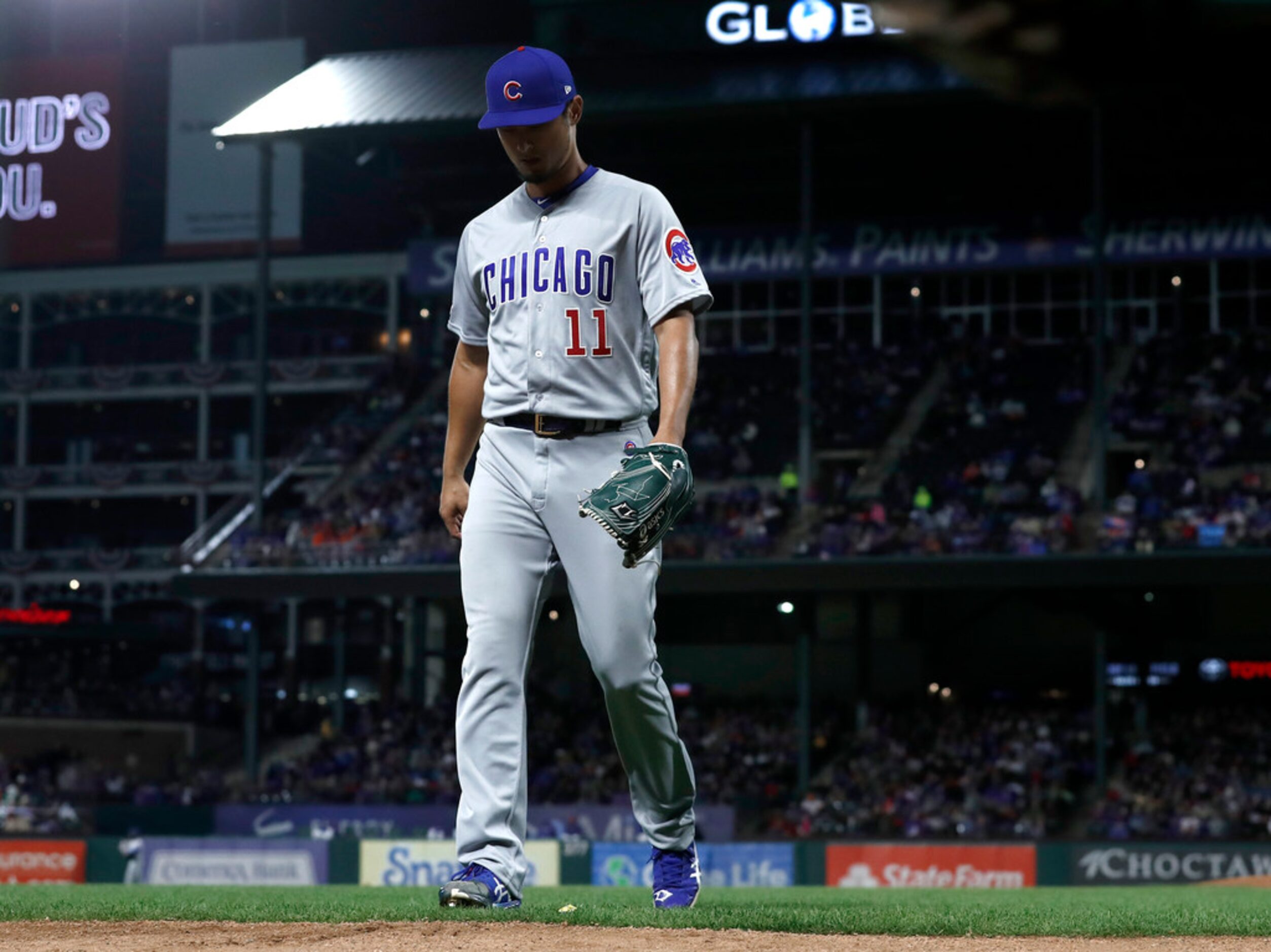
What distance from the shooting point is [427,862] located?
19.3 metres

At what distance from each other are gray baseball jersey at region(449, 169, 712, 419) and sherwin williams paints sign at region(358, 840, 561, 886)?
1460 cm

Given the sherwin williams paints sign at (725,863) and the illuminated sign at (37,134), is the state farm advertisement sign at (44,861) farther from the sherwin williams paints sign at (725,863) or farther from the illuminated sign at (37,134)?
the illuminated sign at (37,134)

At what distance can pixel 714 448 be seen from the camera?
103ft

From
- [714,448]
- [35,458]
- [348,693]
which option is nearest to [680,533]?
[714,448]

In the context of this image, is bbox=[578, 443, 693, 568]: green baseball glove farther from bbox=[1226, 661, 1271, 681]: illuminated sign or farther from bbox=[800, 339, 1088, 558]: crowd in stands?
bbox=[1226, 661, 1271, 681]: illuminated sign

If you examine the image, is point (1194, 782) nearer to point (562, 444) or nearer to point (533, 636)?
point (533, 636)

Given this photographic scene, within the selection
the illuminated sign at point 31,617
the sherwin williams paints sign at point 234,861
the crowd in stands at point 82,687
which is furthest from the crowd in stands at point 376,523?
the illuminated sign at point 31,617

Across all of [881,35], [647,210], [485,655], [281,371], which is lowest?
[485,655]

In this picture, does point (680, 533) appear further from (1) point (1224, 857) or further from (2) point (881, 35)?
(2) point (881, 35)

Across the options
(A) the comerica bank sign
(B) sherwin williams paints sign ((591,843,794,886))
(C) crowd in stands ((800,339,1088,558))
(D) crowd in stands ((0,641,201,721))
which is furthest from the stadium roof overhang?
(D) crowd in stands ((0,641,201,721))

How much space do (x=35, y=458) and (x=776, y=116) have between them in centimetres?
3590

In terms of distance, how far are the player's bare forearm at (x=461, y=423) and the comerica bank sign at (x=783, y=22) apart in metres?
21.4

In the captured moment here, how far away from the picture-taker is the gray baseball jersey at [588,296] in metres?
5.04

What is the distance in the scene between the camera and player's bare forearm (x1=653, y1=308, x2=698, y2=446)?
4824mm
